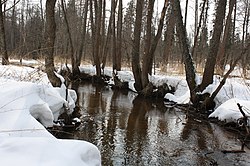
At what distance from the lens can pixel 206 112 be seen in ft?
30.6

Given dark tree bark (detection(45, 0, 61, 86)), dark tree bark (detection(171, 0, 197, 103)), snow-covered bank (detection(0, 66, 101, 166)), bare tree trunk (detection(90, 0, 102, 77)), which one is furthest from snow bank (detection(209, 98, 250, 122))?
bare tree trunk (detection(90, 0, 102, 77))

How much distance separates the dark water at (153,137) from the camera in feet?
16.9

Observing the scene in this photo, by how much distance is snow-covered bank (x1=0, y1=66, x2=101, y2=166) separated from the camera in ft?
7.65

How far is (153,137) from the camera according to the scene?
21.2 ft

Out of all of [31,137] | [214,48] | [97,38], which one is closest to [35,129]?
[31,137]

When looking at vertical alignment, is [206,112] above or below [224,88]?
below

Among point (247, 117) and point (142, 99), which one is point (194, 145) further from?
point (142, 99)

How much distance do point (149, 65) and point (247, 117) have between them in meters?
6.97

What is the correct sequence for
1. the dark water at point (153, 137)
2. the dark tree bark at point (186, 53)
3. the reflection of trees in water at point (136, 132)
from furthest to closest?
the dark tree bark at point (186, 53)
the reflection of trees in water at point (136, 132)
the dark water at point (153, 137)

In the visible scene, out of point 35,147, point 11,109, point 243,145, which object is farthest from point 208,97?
point 35,147

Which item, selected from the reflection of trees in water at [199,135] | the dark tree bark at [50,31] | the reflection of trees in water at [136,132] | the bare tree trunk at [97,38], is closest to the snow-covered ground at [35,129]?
the dark tree bark at [50,31]

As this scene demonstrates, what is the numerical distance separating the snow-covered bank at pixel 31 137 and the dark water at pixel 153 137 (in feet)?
4.53

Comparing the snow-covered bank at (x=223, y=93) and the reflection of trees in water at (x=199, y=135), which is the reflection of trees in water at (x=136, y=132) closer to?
the reflection of trees in water at (x=199, y=135)

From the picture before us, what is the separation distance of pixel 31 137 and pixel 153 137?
4.11 metres
